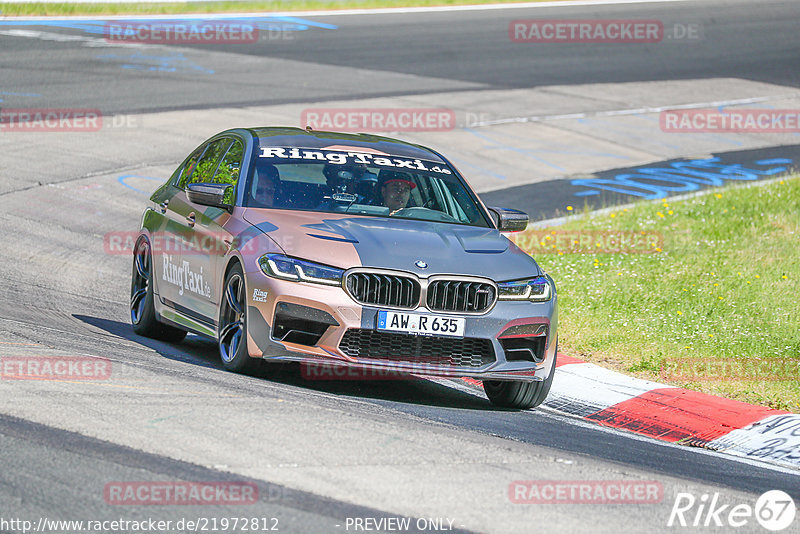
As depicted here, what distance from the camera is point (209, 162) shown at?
9.48 meters

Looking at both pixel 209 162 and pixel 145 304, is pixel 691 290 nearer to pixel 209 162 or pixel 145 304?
pixel 209 162

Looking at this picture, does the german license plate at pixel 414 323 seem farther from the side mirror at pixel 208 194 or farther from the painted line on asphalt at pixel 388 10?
the painted line on asphalt at pixel 388 10

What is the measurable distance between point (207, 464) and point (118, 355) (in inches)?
105

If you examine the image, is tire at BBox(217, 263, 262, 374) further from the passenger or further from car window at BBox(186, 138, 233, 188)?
car window at BBox(186, 138, 233, 188)

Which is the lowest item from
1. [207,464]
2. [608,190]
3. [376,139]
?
[608,190]

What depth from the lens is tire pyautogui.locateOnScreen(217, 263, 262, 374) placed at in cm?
770

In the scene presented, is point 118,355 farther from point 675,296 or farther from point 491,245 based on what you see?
point 675,296

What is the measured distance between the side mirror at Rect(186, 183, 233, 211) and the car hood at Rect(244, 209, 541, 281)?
249 mm

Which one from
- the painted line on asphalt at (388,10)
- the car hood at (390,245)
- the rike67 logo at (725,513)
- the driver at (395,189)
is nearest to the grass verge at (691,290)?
the car hood at (390,245)

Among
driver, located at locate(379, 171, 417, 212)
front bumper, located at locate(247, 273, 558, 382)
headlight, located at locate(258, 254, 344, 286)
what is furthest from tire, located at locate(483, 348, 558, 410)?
headlight, located at locate(258, 254, 344, 286)

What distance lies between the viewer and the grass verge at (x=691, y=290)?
31.5 ft

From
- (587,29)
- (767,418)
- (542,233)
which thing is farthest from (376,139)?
(587,29)

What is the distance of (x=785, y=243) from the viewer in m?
14.0

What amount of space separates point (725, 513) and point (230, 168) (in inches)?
184
